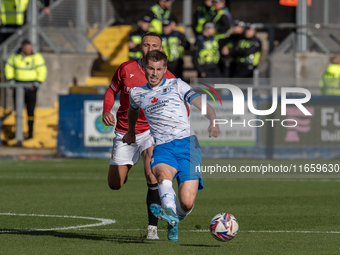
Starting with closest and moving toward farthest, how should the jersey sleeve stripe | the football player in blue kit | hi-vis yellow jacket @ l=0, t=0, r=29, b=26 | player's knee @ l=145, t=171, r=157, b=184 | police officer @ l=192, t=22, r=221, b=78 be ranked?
the football player in blue kit, the jersey sleeve stripe, player's knee @ l=145, t=171, r=157, b=184, police officer @ l=192, t=22, r=221, b=78, hi-vis yellow jacket @ l=0, t=0, r=29, b=26

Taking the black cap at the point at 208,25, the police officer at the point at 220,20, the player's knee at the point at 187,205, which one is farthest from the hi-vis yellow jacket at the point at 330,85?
the player's knee at the point at 187,205

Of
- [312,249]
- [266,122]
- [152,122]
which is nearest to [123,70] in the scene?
[152,122]

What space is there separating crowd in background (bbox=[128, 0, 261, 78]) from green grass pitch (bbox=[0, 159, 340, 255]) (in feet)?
16.4

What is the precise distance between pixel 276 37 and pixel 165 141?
15.4 meters

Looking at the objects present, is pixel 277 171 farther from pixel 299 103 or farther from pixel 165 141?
pixel 165 141

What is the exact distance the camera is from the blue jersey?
6.95 metres

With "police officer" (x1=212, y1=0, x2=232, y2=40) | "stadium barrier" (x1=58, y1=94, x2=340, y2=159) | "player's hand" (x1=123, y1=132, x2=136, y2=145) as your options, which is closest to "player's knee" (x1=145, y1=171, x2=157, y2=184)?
"player's hand" (x1=123, y1=132, x2=136, y2=145)

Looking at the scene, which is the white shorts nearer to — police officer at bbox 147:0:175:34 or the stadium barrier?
the stadium barrier

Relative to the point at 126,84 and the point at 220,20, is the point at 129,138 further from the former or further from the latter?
the point at 220,20

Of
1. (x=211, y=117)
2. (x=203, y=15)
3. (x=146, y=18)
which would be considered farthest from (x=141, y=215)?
(x=203, y=15)

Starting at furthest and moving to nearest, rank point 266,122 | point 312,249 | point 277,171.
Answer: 1. point 266,122
2. point 277,171
3. point 312,249

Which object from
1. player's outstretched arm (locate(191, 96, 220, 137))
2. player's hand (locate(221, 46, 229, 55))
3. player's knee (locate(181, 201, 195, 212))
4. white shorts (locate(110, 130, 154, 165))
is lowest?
player's knee (locate(181, 201, 195, 212))

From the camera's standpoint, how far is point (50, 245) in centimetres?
Result: 667

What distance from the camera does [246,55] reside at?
19297 millimetres
